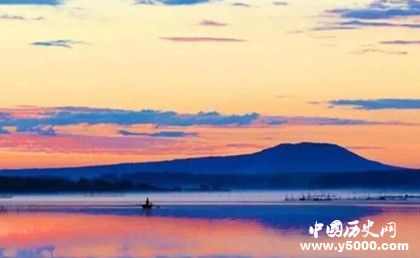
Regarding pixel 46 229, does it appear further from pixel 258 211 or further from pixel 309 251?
pixel 258 211

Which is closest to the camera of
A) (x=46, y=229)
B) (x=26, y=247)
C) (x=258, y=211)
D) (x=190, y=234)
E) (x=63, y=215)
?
(x=26, y=247)

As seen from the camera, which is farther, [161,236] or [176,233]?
[176,233]

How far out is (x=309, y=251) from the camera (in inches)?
2069

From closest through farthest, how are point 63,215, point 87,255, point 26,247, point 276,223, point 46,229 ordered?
point 87,255 → point 26,247 → point 46,229 → point 276,223 → point 63,215

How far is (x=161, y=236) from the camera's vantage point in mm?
61500

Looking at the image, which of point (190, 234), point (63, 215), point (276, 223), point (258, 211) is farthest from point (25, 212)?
point (190, 234)

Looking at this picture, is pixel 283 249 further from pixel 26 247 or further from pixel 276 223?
pixel 276 223

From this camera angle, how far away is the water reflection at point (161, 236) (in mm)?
52844

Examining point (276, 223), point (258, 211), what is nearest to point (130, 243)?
point (276, 223)

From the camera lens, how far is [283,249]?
2133 inches

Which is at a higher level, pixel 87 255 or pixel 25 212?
pixel 25 212

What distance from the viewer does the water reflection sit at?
52.8 m

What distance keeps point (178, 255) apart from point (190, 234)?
11.0 metres

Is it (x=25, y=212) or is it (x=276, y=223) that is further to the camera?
(x=25, y=212)
